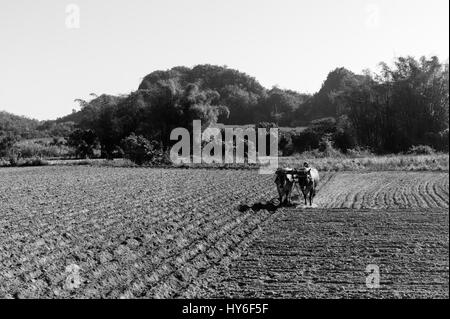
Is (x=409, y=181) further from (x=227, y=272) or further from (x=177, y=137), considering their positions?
(x=177, y=137)

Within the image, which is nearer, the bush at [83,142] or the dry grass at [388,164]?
the dry grass at [388,164]

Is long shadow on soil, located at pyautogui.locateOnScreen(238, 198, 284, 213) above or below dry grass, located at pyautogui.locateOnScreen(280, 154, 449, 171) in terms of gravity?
below

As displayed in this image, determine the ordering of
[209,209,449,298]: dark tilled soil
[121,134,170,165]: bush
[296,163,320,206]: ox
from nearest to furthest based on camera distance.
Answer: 1. [209,209,449,298]: dark tilled soil
2. [296,163,320,206]: ox
3. [121,134,170,165]: bush

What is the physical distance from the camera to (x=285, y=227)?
42.3 feet

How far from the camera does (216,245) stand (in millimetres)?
10797

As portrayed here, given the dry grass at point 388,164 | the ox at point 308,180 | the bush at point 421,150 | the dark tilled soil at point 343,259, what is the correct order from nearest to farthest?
the dark tilled soil at point 343,259, the ox at point 308,180, the dry grass at point 388,164, the bush at point 421,150

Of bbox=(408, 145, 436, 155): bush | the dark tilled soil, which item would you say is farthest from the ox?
bbox=(408, 145, 436, 155): bush

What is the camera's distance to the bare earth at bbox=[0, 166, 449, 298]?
26.4 ft

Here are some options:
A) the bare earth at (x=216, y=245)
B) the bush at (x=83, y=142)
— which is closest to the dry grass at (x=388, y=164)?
the bare earth at (x=216, y=245)

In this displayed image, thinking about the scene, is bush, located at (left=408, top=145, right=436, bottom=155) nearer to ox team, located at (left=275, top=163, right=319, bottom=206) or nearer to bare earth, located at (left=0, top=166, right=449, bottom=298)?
bare earth, located at (left=0, top=166, right=449, bottom=298)

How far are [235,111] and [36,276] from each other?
Answer: 212ft

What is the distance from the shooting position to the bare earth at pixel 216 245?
8039 millimetres

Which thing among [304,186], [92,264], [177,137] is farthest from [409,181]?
[177,137]

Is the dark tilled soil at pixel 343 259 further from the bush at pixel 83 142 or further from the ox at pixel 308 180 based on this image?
the bush at pixel 83 142
